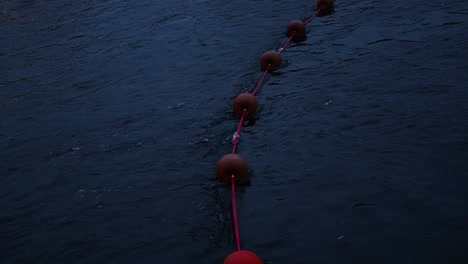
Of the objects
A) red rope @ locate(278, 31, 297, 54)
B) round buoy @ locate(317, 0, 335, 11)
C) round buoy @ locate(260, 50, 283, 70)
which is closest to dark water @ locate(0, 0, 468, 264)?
round buoy @ locate(260, 50, 283, 70)

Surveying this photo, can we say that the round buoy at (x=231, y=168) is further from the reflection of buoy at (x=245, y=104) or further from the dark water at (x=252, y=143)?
the reflection of buoy at (x=245, y=104)

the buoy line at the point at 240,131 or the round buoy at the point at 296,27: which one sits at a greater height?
the round buoy at the point at 296,27

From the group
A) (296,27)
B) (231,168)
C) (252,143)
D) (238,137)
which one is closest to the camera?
(231,168)

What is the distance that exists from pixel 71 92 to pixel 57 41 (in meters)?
5.15

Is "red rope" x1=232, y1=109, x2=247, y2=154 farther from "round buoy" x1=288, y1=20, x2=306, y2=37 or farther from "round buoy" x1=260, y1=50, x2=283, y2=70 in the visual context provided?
"round buoy" x1=288, y1=20, x2=306, y2=37

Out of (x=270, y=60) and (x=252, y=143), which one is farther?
(x=270, y=60)

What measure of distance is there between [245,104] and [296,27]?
487cm

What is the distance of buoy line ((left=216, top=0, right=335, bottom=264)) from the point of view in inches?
222

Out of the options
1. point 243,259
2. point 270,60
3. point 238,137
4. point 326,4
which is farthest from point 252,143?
point 326,4

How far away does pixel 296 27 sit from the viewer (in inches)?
549

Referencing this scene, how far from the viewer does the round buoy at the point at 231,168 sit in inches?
304

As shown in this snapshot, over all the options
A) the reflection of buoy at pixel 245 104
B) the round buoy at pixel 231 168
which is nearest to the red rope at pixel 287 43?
the reflection of buoy at pixel 245 104

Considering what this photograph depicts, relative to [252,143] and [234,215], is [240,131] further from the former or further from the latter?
[234,215]

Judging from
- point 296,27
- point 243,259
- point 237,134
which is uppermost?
point 296,27
